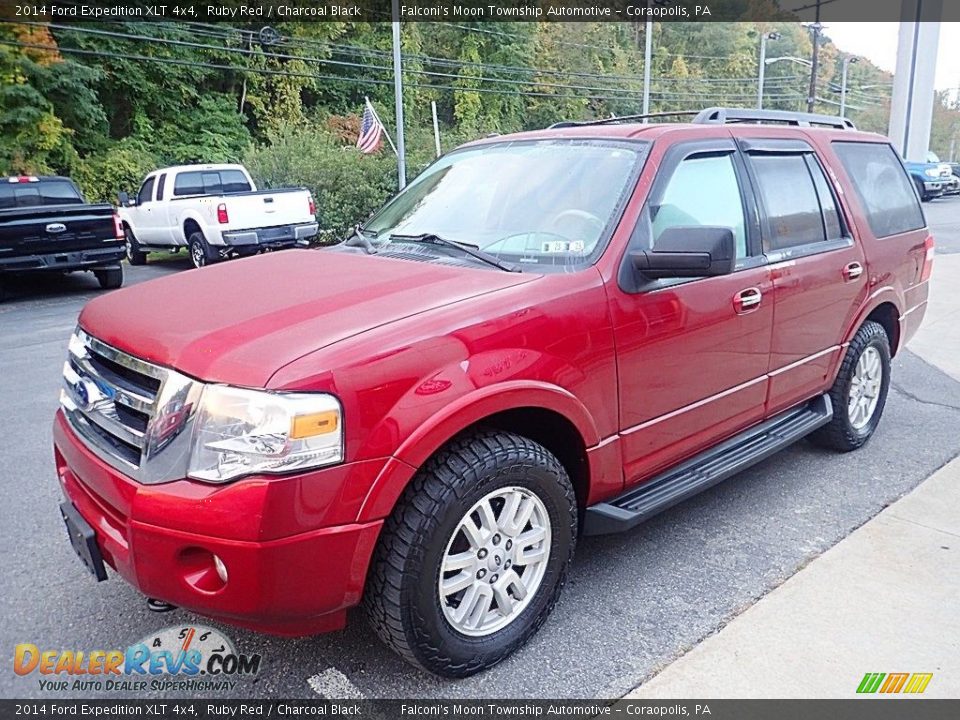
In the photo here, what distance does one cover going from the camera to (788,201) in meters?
3.85

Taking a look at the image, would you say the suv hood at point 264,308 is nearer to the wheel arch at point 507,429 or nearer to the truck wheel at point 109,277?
the wheel arch at point 507,429

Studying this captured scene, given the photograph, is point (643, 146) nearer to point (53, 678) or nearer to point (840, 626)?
point (840, 626)

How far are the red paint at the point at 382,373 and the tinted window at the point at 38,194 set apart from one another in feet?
34.3

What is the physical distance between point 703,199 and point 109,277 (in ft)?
35.7

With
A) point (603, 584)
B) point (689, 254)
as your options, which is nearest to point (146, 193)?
point (603, 584)

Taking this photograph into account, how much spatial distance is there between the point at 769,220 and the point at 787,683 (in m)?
2.14

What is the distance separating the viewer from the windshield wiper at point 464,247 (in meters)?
2.92

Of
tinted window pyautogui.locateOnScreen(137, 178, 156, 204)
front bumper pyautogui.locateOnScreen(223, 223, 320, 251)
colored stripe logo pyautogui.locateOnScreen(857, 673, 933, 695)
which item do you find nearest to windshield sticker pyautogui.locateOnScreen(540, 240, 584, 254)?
colored stripe logo pyautogui.locateOnScreen(857, 673, 933, 695)

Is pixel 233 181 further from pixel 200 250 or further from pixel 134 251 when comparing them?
pixel 134 251

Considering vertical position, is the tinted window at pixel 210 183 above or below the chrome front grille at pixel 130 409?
above

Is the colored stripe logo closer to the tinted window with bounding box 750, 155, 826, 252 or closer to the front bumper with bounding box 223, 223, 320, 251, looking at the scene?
the tinted window with bounding box 750, 155, 826, 252

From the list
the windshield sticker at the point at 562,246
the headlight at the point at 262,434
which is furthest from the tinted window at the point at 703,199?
the headlight at the point at 262,434

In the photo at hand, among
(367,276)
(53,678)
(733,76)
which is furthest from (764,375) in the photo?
(733,76)

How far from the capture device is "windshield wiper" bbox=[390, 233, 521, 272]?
9.59 feet
